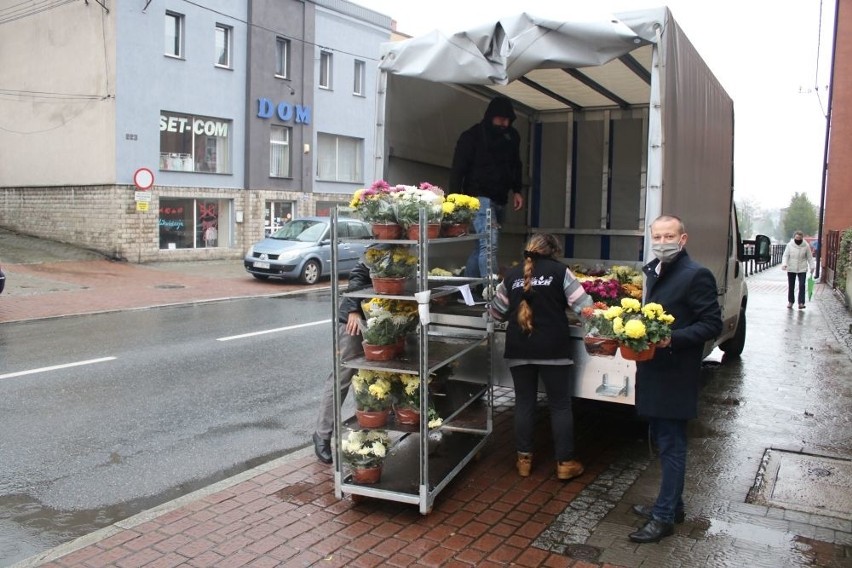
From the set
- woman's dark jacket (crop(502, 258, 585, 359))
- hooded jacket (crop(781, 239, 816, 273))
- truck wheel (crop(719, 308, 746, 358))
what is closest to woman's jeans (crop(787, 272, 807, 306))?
hooded jacket (crop(781, 239, 816, 273))

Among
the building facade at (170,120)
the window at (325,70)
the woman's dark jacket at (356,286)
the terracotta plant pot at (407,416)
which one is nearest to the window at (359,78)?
the building facade at (170,120)

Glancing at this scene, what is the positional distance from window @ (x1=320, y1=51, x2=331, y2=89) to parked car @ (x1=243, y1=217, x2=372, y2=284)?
10711mm

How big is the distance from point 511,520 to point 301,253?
15.2 meters

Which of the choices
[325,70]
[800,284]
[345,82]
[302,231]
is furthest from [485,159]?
[345,82]

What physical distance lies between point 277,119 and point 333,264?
78.4 feet

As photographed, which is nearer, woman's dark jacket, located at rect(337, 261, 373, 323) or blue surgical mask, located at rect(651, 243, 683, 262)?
blue surgical mask, located at rect(651, 243, 683, 262)

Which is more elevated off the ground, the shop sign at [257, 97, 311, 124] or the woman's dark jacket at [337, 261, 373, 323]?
the shop sign at [257, 97, 311, 124]

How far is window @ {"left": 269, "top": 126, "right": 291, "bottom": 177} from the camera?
27.5 meters

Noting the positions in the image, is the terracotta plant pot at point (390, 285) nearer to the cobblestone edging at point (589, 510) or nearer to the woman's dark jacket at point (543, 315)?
the woman's dark jacket at point (543, 315)

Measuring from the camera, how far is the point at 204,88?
81.6 feet

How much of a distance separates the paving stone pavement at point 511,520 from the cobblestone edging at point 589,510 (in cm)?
1

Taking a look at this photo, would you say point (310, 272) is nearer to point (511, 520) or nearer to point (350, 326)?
point (350, 326)

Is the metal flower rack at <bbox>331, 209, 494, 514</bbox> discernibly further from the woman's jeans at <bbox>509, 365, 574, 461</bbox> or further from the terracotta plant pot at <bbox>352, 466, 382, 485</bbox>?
the woman's jeans at <bbox>509, 365, 574, 461</bbox>

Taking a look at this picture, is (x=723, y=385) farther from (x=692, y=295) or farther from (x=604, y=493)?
(x=692, y=295)
